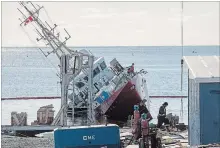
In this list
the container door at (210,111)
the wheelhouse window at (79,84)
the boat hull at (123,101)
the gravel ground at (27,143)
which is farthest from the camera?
the boat hull at (123,101)

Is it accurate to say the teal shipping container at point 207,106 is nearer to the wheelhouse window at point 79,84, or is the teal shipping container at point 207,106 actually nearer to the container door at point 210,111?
the container door at point 210,111

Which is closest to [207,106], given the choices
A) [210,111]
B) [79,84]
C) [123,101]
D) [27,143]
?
[210,111]

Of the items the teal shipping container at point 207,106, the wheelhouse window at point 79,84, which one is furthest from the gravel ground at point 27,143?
the wheelhouse window at point 79,84

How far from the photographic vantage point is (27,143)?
49.5 ft

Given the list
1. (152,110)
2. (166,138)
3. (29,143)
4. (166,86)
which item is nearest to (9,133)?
(29,143)

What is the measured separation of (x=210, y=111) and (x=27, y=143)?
6.07 meters

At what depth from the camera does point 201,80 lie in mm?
10484

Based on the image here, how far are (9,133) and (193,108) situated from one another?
815 centimetres

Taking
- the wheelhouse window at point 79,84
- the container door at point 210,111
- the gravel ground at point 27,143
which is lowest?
the gravel ground at point 27,143

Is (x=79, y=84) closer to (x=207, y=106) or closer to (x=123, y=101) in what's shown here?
(x=123, y=101)

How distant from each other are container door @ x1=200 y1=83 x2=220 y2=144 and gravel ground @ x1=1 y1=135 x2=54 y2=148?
474cm

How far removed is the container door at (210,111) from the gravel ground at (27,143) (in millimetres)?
4741

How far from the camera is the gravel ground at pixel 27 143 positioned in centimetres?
1456

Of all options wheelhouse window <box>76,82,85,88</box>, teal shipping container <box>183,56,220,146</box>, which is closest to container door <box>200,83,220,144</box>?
teal shipping container <box>183,56,220,146</box>
